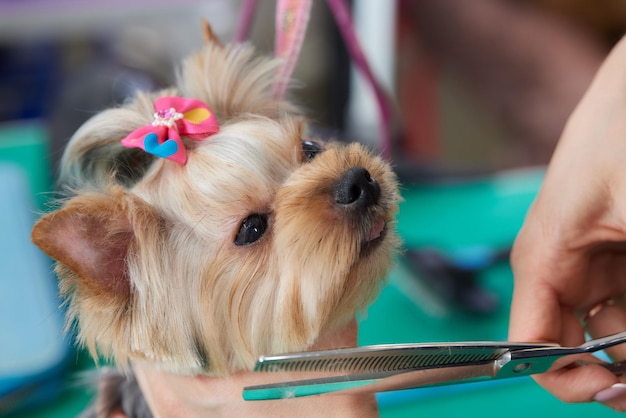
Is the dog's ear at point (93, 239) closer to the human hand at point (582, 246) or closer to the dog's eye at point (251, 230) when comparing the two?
the dog's eye at point (251, 230)

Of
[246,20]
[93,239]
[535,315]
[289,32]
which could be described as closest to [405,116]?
[246,20]

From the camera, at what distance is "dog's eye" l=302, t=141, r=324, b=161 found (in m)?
0.95

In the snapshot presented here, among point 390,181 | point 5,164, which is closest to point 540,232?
point 390,181

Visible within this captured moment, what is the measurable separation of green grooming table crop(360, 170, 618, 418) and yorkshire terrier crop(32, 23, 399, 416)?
0.35 meters

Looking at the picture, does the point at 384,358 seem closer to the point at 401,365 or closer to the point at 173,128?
the point at 401,365

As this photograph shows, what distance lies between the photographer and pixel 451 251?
1.57 m

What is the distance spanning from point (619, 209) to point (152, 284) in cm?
64

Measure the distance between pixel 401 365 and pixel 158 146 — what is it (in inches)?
16.3

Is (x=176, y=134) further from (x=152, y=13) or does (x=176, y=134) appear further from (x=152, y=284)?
(x=152, y=13)

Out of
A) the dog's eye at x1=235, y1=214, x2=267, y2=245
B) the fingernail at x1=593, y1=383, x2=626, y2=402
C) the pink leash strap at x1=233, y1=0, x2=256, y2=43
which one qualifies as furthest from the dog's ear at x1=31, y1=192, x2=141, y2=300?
the fingernail at x1=593, y1=383, x2=626, y2=402

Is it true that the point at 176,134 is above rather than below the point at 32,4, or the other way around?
below

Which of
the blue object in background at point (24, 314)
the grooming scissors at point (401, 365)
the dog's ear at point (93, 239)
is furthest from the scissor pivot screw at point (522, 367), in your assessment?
the blue object in background at point (24, 314)

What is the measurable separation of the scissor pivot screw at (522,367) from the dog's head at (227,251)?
0.71 feet

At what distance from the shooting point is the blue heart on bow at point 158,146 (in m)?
0.82
